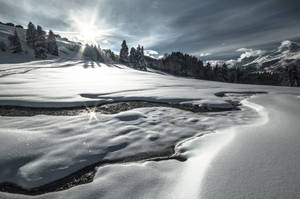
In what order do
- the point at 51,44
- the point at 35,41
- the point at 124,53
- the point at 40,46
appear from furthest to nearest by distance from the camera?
the point at 124,53 < the point at 51,44 < the point at 35,41 < the point at 40,46

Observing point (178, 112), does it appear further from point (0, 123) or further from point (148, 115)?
point (0, 123)

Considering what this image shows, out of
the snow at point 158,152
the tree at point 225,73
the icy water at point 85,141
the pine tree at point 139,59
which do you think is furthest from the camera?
the tree at point 225,73

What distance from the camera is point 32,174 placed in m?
1.82

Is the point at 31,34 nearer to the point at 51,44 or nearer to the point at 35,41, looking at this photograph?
the point at 35,41

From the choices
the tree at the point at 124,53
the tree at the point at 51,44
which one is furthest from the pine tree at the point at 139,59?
the tree at the point at 51,44

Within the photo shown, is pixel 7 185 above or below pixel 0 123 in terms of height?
below

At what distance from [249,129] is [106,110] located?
3.78 metres

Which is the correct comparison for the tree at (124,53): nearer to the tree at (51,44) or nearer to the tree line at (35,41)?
the tree at (51,44)

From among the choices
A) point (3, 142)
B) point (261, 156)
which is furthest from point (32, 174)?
point (261, 156)

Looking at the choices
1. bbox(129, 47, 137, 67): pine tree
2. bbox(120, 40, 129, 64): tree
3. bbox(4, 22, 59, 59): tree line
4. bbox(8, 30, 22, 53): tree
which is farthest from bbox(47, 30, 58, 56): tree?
bbox(129, 47, 137, 67): pine tree

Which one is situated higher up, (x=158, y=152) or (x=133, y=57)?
(x=133, y=57)

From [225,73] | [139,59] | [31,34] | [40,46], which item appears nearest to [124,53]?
[139,59]

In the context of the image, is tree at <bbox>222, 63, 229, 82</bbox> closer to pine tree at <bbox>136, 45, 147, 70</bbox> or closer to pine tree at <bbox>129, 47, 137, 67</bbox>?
pine tree at <bbox>136, 45, 147, 70</bbox>

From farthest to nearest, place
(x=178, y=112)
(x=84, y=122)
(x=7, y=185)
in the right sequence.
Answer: (x=178, y=112), (x=84, y=122), (x=7, y=185)
